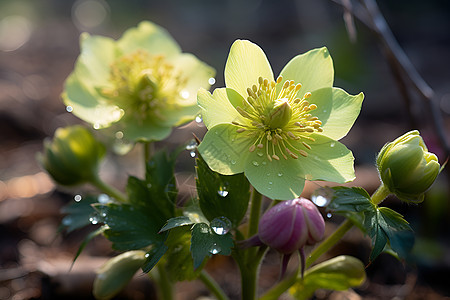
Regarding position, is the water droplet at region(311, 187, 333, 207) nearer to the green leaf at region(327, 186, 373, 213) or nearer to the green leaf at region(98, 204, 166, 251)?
the green leaf at region(327, 186, 373, 213)

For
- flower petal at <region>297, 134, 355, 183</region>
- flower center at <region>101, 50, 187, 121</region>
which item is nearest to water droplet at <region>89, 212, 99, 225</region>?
flower center at <region>101, 50, 187, 121</region>

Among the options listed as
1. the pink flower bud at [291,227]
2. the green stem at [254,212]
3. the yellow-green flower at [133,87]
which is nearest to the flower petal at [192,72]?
the yellow-green flower at [133,87]

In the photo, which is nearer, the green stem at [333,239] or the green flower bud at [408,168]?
the green flower bud at [408,168]

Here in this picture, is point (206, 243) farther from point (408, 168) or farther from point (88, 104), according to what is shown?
point (88, 104)

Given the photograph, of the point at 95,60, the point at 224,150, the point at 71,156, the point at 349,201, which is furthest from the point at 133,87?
the point at 349,201

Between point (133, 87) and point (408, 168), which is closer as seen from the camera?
point (408, 168)

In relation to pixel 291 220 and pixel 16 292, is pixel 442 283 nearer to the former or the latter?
pixel 291 220

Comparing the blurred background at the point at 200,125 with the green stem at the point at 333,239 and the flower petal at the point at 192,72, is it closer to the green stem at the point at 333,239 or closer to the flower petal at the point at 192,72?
the green stem at the point at 333,239
